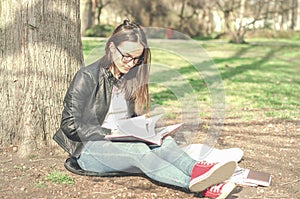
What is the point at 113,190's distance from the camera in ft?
11.4

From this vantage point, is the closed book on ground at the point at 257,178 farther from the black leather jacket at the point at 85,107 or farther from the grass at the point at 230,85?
the grass at the point at 230,85

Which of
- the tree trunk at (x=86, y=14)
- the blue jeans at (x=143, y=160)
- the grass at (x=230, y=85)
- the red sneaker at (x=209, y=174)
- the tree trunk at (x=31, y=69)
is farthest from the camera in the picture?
the tree trunk at (x=86, y=14)

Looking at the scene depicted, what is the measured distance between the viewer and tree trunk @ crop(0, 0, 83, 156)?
406 centimetres

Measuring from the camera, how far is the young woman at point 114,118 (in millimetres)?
3412

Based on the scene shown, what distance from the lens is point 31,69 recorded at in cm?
407

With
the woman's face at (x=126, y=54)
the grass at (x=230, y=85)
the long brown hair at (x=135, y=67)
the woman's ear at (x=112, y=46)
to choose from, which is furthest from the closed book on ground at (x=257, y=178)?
the grass at (x=230, y=85)

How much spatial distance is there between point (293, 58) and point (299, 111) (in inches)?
366

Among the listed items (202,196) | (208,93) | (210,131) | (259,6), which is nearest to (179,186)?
(202,196)

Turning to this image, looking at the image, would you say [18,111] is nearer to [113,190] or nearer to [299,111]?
[113,190]

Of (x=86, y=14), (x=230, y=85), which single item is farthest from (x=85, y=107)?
(x=86, y=14)

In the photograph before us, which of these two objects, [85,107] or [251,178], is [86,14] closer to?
[85,107]

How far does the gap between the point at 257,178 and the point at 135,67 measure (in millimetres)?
1254

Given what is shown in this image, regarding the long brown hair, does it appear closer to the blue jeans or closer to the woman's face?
the woman's face

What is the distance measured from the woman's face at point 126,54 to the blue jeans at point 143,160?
590 millimetres
